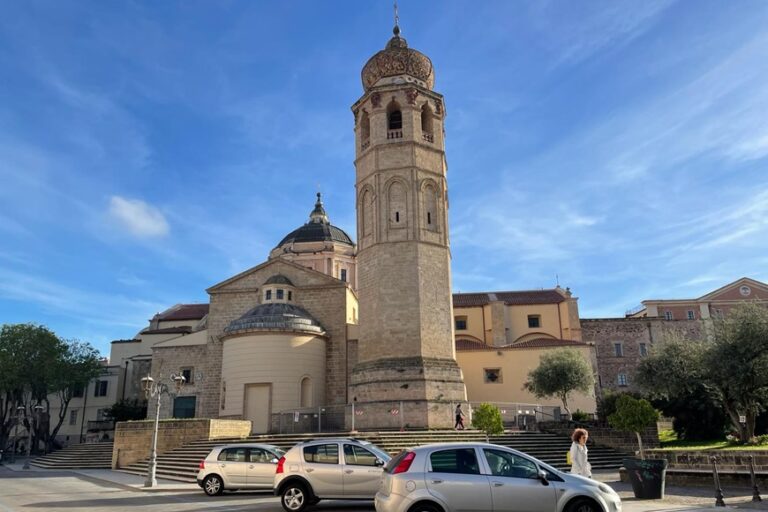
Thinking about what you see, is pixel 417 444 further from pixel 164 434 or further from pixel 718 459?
pixel 164 434

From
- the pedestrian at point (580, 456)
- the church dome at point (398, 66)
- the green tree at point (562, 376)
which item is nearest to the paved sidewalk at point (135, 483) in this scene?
the pedestrian at point (580, 456)

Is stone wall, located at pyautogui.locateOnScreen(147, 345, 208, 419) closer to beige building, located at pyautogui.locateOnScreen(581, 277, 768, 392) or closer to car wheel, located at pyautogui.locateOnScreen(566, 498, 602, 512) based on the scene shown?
beige building, located at pyautogui.locateOnScreen(581, 277, 768, 392)

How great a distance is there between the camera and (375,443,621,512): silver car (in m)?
8.01

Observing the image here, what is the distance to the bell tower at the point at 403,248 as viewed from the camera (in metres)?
26.5

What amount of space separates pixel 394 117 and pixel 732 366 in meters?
19.4

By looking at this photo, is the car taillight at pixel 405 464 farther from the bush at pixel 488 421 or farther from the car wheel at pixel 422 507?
the bush at pixel 488 421

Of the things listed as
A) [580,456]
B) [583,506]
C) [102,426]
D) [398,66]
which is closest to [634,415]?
[580,456]

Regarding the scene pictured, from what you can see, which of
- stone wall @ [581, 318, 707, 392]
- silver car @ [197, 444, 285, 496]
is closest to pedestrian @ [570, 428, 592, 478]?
silver car @ [197, 444, 285, 496]

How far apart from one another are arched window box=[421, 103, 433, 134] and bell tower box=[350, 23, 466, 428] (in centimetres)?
5

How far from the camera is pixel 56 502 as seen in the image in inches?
530

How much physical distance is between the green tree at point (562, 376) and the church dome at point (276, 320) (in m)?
12.3

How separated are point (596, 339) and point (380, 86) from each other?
1088 inches

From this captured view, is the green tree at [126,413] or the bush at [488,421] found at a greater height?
the green tree at [126,413]

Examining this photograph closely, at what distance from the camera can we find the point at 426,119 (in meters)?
31.6
